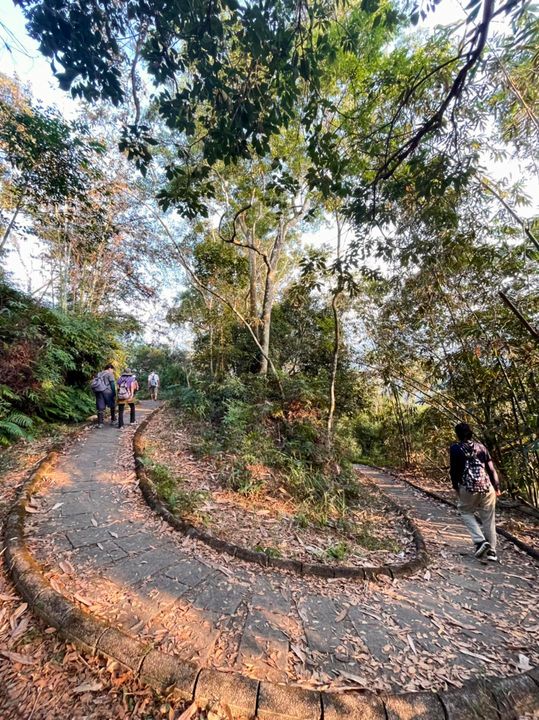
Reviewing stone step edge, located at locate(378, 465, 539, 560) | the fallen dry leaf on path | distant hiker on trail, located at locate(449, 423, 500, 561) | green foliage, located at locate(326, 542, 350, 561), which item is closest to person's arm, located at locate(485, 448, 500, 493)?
distant hiker on trail, located at locate(449, 423, 500, 561)

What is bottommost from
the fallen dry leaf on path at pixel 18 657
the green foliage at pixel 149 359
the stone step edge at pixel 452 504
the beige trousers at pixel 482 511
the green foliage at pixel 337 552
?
the stone step edge at pixel 452 504

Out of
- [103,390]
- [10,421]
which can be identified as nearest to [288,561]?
[10,421]

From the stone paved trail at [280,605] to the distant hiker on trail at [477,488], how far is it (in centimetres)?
28

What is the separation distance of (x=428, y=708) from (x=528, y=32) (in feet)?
14.8

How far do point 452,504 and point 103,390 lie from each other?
7.55 meters

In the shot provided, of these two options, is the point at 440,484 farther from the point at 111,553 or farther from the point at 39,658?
the point at 39,658

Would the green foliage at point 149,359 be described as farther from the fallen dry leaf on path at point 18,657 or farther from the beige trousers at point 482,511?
the fallen dry leaf on path at point 18,657

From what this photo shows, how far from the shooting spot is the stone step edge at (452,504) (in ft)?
12.5

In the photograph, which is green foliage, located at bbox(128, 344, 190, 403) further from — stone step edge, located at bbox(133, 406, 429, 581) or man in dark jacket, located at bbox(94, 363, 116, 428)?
stone step edge, located at bbox(133, 406, 429, 581)

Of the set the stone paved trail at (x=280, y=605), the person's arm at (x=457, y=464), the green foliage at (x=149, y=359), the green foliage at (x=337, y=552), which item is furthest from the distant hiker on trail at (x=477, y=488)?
the green foliage at (x=149, y=359)

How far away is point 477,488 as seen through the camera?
350 cm

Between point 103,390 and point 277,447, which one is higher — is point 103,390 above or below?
above

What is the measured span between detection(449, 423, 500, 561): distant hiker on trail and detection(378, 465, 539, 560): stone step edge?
2.39ft

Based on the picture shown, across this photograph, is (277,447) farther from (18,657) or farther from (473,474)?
(18,657)
